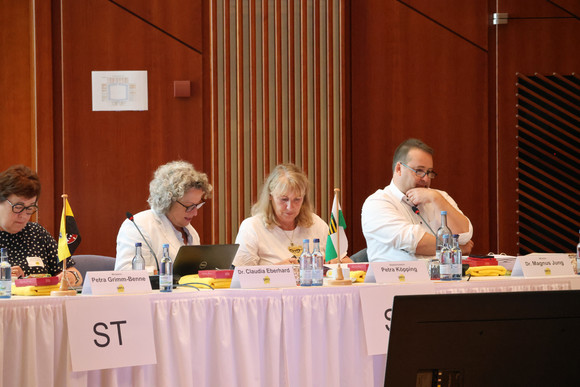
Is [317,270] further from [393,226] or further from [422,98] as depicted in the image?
[422,98]

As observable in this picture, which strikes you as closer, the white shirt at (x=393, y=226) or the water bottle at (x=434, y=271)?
the water bottle at (x=434, y=271)

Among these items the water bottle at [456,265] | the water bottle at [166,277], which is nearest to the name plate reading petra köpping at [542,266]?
the water bottle at [456,265]

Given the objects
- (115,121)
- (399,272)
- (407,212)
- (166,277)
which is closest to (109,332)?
(166,277)

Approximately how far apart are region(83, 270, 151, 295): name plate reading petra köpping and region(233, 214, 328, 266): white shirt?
1.30 m

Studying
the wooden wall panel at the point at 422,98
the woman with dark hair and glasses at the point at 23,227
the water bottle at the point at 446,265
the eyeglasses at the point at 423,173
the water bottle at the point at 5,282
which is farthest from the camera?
the wooden wall panel at the point at 422,98

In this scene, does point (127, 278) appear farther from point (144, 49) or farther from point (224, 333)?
point (144, 49)

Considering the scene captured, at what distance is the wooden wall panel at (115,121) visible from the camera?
5.07 meters

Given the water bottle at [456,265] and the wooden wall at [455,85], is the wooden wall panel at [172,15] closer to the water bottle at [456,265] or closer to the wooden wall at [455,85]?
the wooden wall at [455,85]

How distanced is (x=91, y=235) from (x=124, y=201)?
35 centimetres

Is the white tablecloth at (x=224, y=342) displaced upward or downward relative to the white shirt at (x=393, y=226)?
downward

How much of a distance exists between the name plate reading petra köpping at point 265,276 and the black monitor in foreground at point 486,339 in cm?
148

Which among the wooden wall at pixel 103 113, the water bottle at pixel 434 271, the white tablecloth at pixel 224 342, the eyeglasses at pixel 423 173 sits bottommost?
the white tablecloth at pixel 224 342

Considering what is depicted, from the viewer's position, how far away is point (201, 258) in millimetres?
3098

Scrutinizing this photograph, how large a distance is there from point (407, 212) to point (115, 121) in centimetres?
238
